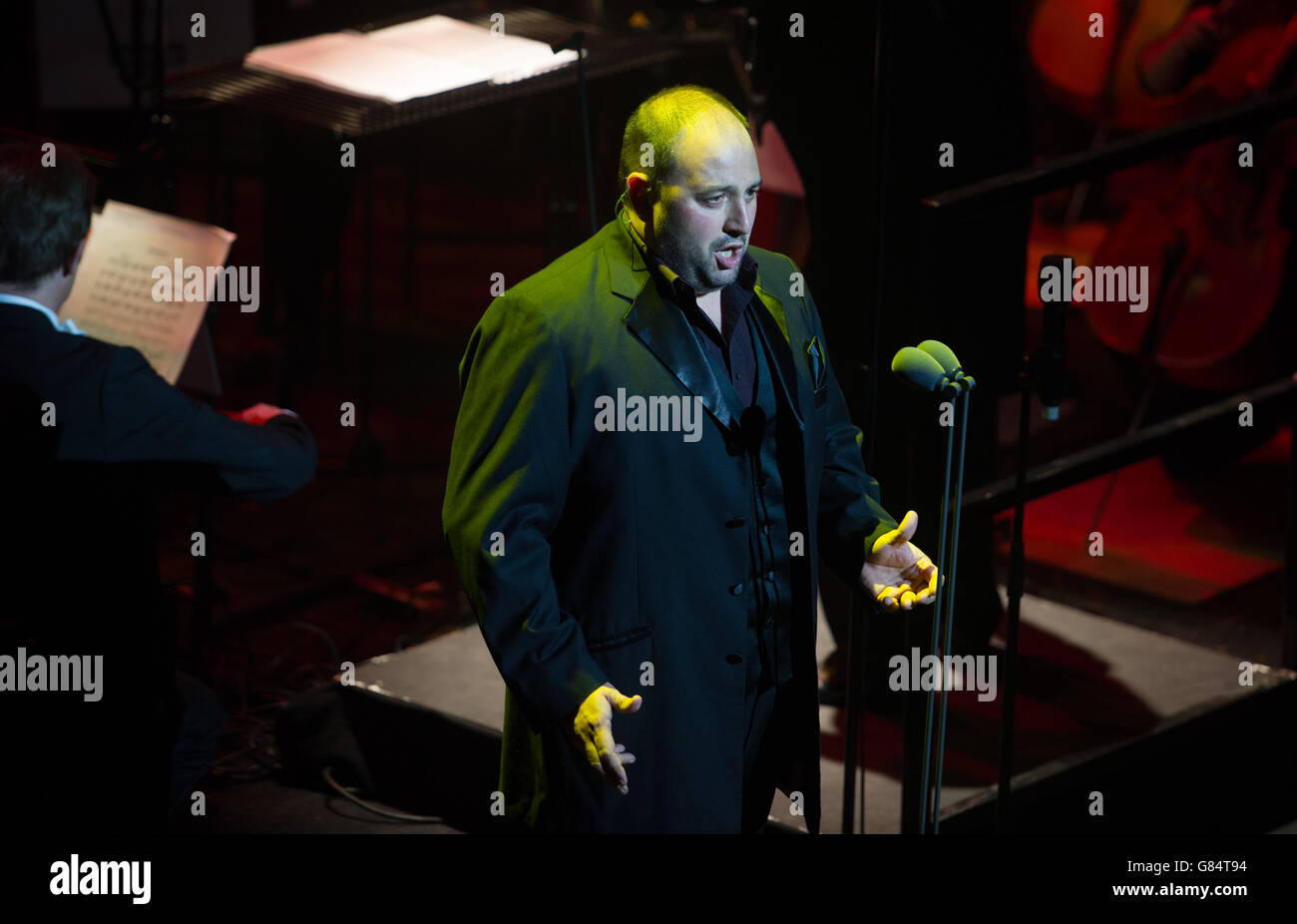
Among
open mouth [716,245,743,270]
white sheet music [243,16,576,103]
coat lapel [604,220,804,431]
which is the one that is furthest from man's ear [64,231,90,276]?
white sheet music [243,16,576,103]

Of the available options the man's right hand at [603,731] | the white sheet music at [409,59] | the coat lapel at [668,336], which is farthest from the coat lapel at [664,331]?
the white sheet music at [409,59]

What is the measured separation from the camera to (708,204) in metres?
1.95

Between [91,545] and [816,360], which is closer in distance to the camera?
[816,360]

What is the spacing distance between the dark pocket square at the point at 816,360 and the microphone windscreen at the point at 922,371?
14cm

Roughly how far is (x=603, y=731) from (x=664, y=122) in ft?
2.57

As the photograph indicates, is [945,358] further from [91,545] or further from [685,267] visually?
[91,545]

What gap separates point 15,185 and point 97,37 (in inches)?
161

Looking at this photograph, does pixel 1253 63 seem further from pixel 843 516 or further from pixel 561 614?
pixel 561 614

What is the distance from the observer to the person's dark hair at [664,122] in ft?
6.37

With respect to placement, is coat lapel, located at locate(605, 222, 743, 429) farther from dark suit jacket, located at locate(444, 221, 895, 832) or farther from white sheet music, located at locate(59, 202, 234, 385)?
white sheet music, located at locate(59, 202, 234, 385)

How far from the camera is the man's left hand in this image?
2.10m

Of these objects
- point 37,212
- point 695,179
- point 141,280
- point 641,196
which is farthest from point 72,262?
point 695,179

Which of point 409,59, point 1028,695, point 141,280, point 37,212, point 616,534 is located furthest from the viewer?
point 409,59
